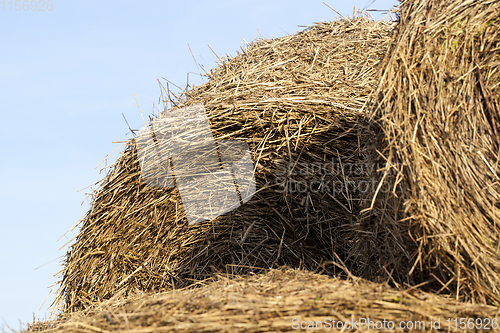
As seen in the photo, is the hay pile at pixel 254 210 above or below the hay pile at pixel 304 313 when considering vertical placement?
above

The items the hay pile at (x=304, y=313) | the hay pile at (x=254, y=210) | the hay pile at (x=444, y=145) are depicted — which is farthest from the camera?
the hay pile at (x=254, y=210)

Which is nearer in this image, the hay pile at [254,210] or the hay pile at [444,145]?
the hay pile at [444,145]

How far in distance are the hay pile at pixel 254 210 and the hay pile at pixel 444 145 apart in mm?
766

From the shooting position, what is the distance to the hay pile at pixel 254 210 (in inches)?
119

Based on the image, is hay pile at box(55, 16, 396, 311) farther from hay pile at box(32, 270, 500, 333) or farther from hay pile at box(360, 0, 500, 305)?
hay pile at box(32, 270, 500, 333)

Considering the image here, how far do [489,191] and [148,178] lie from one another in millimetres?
2192

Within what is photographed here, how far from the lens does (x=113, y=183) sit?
3.18 meters

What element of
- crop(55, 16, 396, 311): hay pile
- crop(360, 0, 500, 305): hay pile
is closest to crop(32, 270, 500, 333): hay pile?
crop(360, 0, 500, 305): hay pile

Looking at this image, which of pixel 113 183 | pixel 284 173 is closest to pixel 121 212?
pixel 113 183

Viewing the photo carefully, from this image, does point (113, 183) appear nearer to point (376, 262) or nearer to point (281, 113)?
point (281, 113)

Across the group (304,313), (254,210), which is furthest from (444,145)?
(254,210)

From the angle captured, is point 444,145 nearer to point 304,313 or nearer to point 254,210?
point 304,313

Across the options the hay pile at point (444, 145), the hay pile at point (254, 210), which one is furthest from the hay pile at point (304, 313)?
the hay pile at point (254, 210)

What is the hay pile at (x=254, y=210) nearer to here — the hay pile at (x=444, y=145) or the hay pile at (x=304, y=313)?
the hay pile at (x=444, y=145)
